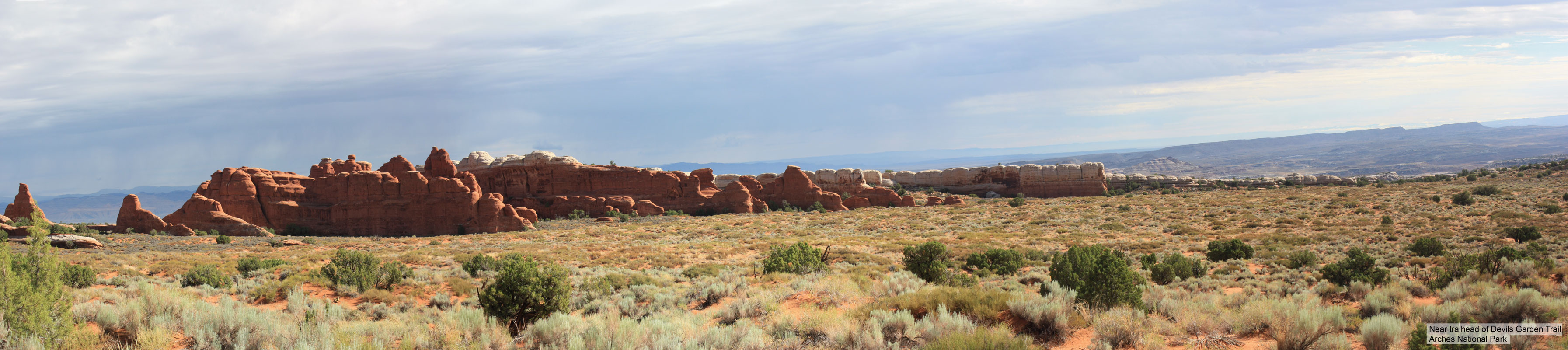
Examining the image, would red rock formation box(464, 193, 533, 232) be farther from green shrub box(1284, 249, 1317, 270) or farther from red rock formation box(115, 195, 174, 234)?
green shrub box(1284, 249, 1317, 270)

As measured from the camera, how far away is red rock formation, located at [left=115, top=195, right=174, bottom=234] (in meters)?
37.1

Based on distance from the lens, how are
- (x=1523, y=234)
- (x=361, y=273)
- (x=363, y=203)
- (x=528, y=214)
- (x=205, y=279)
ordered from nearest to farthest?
(x=361, y=273)
(x=205, y=279)
(x=1523, y=234)
(x=363, y=203)
(x=528, y=214)

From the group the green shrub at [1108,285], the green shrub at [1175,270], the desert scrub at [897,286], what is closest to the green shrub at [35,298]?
the desert scrub at [897,286]

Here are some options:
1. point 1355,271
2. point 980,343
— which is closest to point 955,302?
point 980,343

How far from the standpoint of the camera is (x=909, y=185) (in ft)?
252

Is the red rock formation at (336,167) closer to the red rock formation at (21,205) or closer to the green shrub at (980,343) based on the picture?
the red rock formation at (21,205)

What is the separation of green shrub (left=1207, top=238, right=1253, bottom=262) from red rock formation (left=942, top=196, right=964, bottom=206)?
1361 inches

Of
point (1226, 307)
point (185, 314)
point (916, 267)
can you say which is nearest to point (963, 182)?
point (916, 267)

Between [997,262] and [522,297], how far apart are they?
475 inches

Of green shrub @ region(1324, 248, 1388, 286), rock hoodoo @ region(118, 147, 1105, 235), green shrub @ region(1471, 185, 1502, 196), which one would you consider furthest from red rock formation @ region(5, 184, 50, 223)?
green shrub @ region(1471, 185, 1502, 196)

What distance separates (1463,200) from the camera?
1276 inches

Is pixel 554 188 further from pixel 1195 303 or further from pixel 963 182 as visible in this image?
pixel 1195 303

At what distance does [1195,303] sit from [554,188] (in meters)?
51.1

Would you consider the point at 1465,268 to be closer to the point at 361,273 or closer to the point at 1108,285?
the point at 1108,285
